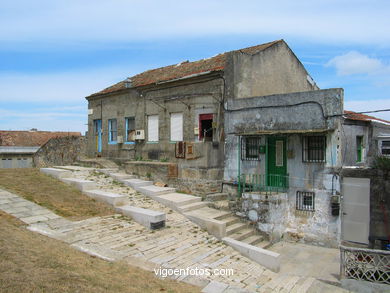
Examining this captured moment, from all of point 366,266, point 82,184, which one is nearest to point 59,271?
point 82,184

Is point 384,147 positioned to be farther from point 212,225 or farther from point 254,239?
point 212,225

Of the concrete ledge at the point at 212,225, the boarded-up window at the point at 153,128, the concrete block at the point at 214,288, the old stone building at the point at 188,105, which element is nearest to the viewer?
the concrete block at the point at 214,288

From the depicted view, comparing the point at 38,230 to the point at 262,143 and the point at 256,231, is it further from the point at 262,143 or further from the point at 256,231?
the point at 262,143

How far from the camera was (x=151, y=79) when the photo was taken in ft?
55.7

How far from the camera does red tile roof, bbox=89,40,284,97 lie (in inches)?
569

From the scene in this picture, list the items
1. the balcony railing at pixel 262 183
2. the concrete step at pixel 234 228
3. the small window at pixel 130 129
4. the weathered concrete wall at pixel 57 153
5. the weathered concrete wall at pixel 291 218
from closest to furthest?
the concrete step at pixel 234 228 < the weathered concrete wall at pixel 291 218 < the balcony railing at pixel 262 183 < the small window at pixel 130 129 < the weathered concrete wall at pixel 57 153

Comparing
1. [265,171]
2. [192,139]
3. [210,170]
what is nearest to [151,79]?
[192,139]

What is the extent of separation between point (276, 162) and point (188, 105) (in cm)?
487

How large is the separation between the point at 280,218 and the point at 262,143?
9.83 feet

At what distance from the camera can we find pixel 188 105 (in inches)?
570

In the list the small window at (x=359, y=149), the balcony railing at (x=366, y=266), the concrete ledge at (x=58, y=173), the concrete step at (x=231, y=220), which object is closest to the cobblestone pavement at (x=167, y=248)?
the balcony railing at (x=366, y=266)

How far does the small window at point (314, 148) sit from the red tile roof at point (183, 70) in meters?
4.64

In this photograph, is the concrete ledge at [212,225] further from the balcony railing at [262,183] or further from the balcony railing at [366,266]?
the balcony railing at [366,266]

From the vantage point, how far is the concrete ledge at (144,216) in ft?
31.1
